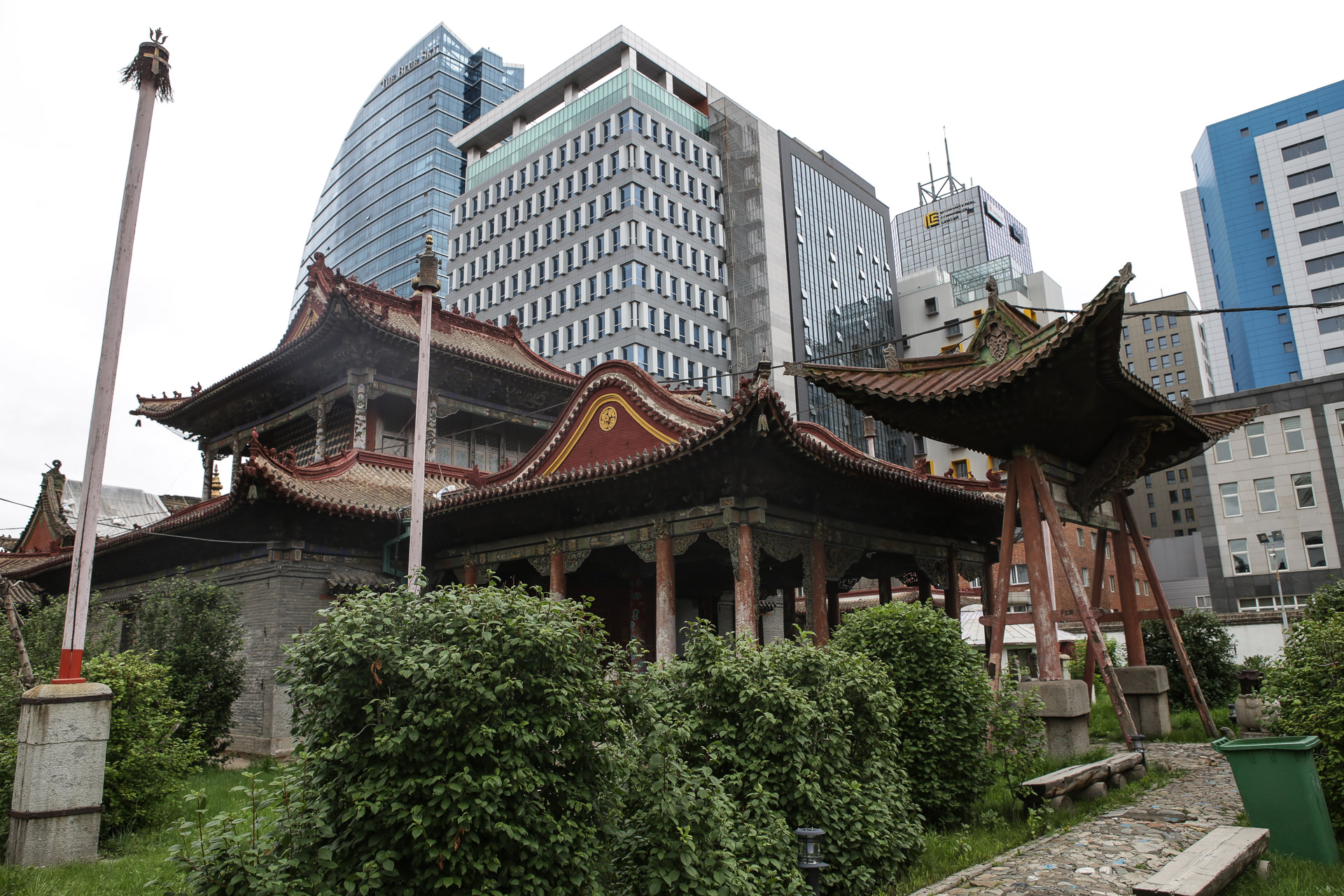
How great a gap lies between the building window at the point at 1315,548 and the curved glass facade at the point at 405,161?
262 feet

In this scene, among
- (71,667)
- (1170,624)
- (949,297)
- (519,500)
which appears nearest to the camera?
(71,667)

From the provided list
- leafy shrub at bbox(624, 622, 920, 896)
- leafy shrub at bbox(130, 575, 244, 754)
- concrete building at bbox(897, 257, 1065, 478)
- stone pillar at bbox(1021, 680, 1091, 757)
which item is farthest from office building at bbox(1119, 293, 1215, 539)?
leafy shrub at bbox(624, 622, 920, 896)

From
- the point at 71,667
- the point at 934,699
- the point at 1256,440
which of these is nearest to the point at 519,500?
the point at 71,667

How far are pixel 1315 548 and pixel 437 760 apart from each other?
4684 cm

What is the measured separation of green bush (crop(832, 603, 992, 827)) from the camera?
8266 millimetres

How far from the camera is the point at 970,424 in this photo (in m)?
11.6

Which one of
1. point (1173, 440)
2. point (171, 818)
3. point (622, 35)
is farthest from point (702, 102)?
point (171, 818)

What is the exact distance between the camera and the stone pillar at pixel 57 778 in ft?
25.0

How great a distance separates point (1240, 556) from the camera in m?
42.5

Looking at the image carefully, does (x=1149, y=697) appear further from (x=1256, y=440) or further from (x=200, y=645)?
(x=1256, y=440)

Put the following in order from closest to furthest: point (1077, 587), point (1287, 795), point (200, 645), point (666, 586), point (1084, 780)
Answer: point (1287, 795) < point (1084, 780) < point (1077, 587) < point (200, 645) < point (666, 586)

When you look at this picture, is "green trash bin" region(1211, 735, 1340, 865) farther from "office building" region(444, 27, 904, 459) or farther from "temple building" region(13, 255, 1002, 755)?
"office building" region(444, 27, 904, 459)

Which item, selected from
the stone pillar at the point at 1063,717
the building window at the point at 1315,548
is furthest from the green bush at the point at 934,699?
the building window at the point at 1315,548

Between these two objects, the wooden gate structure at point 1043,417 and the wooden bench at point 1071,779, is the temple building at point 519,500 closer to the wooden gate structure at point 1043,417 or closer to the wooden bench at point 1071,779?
the wooden gate structure at point 1043,417
